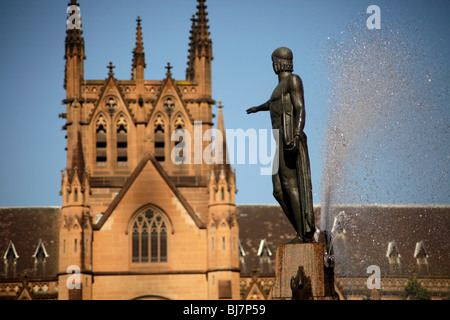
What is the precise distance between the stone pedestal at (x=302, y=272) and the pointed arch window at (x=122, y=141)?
43.6 metres

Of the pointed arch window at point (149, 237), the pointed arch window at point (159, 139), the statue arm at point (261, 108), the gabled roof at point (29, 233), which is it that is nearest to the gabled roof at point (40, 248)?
the gabled roof at point (29, 233)

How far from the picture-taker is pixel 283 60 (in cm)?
1619

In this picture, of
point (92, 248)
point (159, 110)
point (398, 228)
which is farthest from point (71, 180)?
point (398, 228)

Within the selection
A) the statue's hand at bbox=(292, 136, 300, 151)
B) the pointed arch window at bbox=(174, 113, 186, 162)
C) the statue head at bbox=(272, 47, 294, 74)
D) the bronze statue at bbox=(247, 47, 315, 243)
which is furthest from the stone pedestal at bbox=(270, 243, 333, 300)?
the pointed arch window at bbox=(174, 113, 186, 162)

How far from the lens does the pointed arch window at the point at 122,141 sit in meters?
59.0

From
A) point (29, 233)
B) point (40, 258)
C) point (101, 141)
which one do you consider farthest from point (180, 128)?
point (29, 233)

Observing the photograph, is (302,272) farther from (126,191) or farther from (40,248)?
(40,248)

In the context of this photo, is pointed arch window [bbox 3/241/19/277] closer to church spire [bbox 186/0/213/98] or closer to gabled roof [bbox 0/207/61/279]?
gabled roof [bbox 0/207/61/279]

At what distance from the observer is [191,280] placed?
54688 millimetres

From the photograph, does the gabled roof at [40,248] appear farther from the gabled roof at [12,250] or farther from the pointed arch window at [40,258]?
the gabled roof at [12,250]

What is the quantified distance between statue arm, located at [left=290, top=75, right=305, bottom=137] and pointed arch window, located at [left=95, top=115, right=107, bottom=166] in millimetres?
43584
